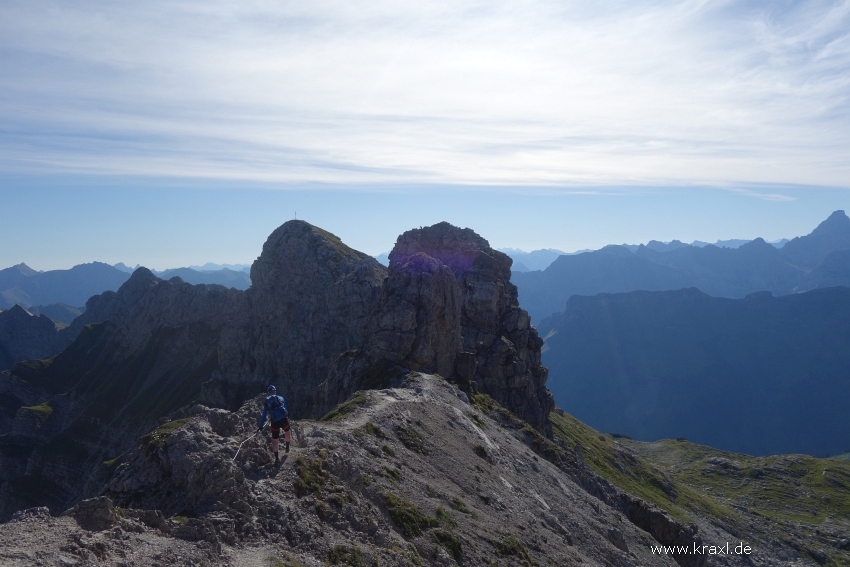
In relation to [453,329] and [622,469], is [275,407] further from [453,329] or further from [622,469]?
[622,469]

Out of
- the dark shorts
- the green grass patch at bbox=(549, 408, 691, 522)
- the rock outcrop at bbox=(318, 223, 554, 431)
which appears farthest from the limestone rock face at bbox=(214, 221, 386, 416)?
the dark shorts

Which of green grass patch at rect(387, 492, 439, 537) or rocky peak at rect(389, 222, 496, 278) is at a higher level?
rocky peak at rect(389, 222, 496, 278)

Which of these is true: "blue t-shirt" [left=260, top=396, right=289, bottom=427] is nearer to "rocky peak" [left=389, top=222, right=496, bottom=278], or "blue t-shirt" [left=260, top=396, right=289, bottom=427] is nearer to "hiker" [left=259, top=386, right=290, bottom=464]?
"hiker" [left=259, top=386, right=290, bottom=464]

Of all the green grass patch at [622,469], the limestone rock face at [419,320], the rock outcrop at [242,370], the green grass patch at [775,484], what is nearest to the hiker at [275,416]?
the limestone rock face at [419,320]

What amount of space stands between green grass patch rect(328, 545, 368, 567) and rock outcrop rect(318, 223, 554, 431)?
46505 millimetres

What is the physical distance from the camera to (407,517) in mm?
31062

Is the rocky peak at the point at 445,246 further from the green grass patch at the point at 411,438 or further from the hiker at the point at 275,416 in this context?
the hiker at the point at 275,416

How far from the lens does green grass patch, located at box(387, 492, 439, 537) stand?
30.3 m

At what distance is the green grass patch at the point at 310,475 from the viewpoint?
89.4 feet

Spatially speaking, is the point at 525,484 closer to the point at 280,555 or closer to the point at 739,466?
the point at 280,555

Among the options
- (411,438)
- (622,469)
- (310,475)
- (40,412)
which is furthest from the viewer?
(40,412)

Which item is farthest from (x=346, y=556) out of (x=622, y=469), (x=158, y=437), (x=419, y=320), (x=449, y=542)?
(x=622, y=469)

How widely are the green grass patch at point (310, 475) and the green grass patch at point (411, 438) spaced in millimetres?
14090

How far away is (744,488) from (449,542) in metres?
163
